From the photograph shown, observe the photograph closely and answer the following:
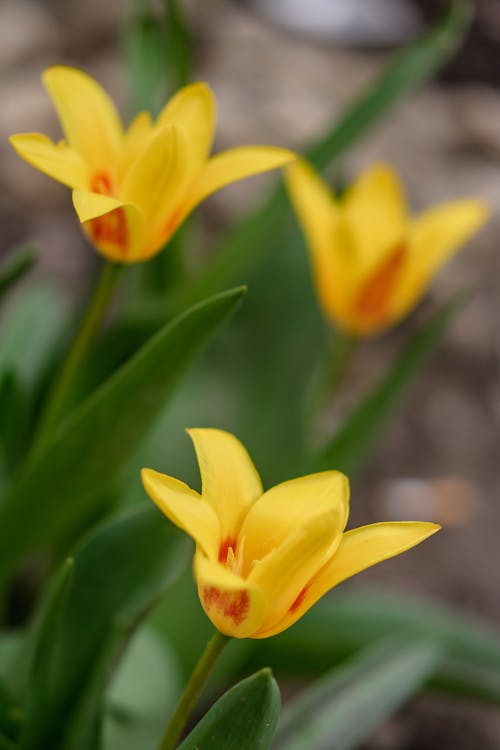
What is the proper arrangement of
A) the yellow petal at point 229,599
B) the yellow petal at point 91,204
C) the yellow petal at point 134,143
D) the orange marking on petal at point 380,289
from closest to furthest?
the yellow petal at point 229,599 < the yellow petal at point 91,204 < the yellow petal at point 134,143 < the orange marking on petal at point 380,289

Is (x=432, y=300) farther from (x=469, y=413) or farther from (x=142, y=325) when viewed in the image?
(x=142, y=325)

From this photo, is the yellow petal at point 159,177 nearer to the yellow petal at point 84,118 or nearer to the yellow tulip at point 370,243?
the yellow petal at point 84,118

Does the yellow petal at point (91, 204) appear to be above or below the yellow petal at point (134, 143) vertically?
above

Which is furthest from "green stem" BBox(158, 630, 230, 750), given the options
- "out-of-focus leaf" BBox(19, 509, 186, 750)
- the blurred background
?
the blurred background

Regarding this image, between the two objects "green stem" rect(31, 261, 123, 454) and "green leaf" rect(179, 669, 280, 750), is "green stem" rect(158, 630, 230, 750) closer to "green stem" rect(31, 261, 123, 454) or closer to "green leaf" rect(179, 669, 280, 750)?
"green leaf" rect(179, 669, 280, 750)

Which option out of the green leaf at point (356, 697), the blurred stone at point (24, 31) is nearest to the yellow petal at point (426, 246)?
the green leaf at point (356, 697)

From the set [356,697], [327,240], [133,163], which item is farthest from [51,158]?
[356,697]

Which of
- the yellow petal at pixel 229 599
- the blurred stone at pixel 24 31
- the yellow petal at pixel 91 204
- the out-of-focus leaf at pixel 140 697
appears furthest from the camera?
the blurred stone at pixel 24 31
